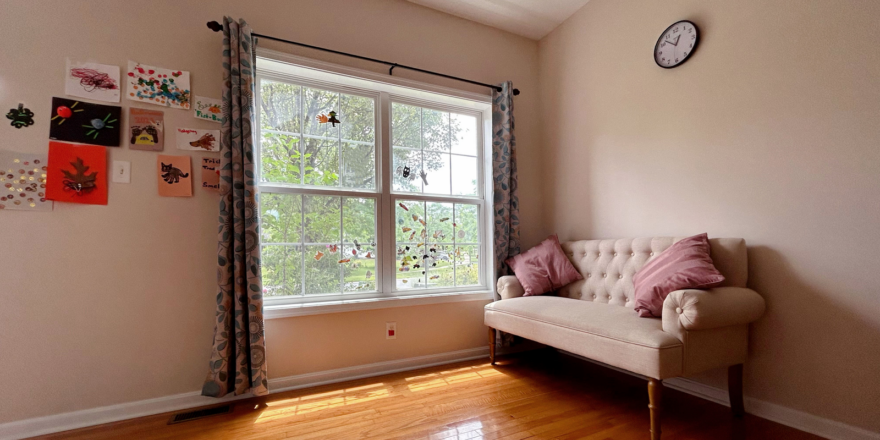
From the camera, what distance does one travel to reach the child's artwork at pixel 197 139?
7.48ft

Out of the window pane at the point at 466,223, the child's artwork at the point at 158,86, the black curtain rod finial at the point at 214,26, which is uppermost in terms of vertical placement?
the black curtain rod finial at the point at 214,26

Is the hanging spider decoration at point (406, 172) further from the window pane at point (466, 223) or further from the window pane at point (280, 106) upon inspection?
the window pane at point (280, 106)

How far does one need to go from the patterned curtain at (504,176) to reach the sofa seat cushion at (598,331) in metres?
0.57

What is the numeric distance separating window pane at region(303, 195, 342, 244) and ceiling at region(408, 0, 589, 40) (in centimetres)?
178

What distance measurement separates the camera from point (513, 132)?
3336mm

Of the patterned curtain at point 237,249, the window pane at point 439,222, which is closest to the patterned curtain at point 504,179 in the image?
the window pane at point 439,222

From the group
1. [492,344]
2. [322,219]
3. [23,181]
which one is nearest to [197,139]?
[23,181]

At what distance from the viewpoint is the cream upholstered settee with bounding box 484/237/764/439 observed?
171 centimetres

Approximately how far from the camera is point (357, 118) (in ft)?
9.63

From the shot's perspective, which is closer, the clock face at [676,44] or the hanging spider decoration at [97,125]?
the hanging spider decoration at [97,125]

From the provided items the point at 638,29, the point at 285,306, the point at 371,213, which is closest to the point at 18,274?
the point at 285,306

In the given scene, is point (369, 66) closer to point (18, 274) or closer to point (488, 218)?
point (488, 218)

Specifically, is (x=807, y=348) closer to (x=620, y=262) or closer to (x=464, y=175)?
(x=620, y=262)

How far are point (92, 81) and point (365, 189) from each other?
1682 mm
